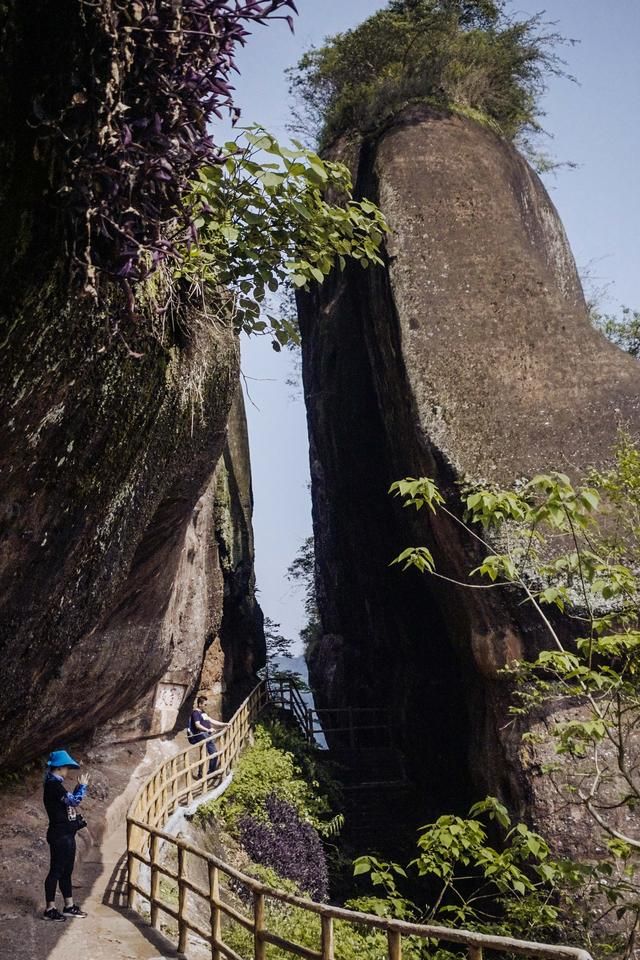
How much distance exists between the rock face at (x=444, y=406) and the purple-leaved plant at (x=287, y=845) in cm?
296

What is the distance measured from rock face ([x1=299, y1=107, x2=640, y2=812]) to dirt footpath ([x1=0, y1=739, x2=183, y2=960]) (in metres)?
5.42

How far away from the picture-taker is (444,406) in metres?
14.8

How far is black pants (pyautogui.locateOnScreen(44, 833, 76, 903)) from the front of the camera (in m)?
7.36

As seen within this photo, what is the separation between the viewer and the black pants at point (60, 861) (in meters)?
7.36

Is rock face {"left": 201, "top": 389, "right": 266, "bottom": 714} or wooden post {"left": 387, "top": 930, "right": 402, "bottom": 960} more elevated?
rock face {"left": 201, "top": 389, "right": 266, "bottom": 714}

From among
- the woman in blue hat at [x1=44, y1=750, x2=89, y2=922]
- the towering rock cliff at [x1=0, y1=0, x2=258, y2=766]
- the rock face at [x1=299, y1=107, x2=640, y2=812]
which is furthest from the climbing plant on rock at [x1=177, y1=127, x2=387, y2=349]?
the rock face at [x1=299, y1=107, x2=640, y2=812]

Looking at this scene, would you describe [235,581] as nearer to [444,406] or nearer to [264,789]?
[264,789]

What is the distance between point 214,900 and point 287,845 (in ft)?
23.1

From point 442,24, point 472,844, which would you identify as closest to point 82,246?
point 472,844

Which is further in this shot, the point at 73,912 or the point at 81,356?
the point at 73,912

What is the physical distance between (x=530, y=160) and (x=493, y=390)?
33.0 ft

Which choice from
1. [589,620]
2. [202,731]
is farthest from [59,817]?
[202,731]

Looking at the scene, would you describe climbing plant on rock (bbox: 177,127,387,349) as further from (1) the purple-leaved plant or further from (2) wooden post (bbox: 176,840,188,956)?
(1) the purple-leaved plant

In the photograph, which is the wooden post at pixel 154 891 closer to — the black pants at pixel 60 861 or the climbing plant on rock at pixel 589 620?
the black pants at pixel 60 861
